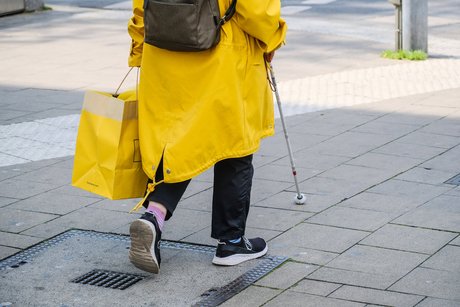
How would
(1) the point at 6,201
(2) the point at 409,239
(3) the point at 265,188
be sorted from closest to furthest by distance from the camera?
1. (2) the point at 409,239
2. (1) the point at 6,201
3. (3) the point at 265,188

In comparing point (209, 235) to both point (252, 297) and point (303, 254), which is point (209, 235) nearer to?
point (303, 254)

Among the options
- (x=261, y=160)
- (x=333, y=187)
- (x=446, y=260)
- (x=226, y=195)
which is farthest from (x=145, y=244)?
(x=261, y=160)

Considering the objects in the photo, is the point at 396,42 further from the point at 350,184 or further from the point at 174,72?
the point at 174,72

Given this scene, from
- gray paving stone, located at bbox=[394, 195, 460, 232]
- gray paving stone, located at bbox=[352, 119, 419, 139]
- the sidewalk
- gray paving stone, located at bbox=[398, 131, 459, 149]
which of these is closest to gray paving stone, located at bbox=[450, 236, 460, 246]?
the sidewalk

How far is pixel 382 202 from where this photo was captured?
612 cm

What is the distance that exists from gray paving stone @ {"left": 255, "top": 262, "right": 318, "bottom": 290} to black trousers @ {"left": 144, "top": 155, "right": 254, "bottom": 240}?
313 millimetres

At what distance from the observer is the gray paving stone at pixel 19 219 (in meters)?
5.89

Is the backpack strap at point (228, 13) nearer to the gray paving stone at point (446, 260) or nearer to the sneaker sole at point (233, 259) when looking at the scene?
the sneaker sole at point (233, 259)

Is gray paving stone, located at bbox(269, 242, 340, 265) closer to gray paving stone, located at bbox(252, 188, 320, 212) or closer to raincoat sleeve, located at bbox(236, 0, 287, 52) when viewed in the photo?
gray paving stone, located at bbox(252, 188, 320, 212)

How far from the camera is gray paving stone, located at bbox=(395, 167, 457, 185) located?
658 cm

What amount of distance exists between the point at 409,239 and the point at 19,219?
242 cm

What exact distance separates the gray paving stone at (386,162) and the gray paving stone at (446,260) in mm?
1682

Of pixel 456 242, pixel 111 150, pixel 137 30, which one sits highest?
pixel 137 30

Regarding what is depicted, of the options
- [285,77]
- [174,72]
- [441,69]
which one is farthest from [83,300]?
[441,69]
